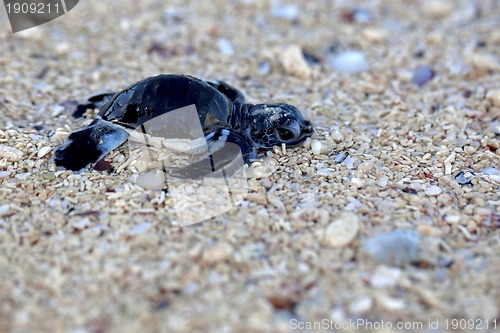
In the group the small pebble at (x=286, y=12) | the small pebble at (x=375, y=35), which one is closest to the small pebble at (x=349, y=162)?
the small pebble at (x=375, y=35)

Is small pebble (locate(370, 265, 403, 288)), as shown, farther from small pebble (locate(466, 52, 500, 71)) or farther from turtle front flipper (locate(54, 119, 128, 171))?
small pebble (locate(466, 52, 500, 71))

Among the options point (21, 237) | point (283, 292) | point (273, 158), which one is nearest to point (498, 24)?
point (273, 158)

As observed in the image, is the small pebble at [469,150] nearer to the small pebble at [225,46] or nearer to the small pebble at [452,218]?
the small pebble at [452,218]

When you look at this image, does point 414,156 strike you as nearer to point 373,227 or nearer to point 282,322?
point 373,227

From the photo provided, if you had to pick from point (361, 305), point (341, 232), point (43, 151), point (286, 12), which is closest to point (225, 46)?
point (286, 12)

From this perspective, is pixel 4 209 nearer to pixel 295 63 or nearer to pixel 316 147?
pixel 316 147

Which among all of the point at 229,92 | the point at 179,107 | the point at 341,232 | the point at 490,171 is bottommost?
the point at 490,171
